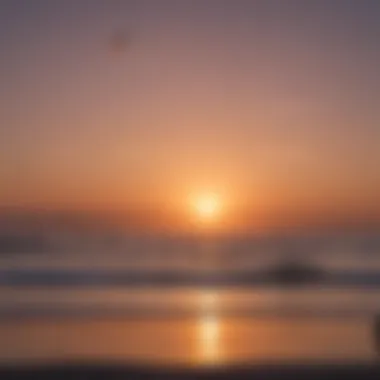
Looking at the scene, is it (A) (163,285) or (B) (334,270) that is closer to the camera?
(A) (163,285)

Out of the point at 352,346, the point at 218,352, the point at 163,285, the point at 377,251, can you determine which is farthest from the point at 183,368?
the point at 377,251

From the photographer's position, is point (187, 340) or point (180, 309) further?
point (180, 309)

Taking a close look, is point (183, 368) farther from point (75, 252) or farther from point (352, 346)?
point (75, 252)

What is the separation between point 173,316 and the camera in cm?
2331

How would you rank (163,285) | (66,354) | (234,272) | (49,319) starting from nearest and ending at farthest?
(66,354)
(49,319)
(163,285)
(234,272)

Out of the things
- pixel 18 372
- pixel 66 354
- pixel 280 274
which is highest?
pixel 280 274

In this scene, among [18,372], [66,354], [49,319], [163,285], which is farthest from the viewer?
[163,285]

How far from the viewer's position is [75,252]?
47188mm

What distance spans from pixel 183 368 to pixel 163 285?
15750 mm

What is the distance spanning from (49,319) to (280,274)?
16909mm

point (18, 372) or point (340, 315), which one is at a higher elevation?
Result: point (340, 315)

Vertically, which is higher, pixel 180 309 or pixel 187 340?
pixel 180 309

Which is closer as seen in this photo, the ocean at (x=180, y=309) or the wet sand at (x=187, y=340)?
the wet sand at (x=187, y=340)

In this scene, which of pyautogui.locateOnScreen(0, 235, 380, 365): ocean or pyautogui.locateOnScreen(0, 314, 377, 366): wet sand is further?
pyautogui.locateOnScreen(0, 235, 380, 365): ocean
